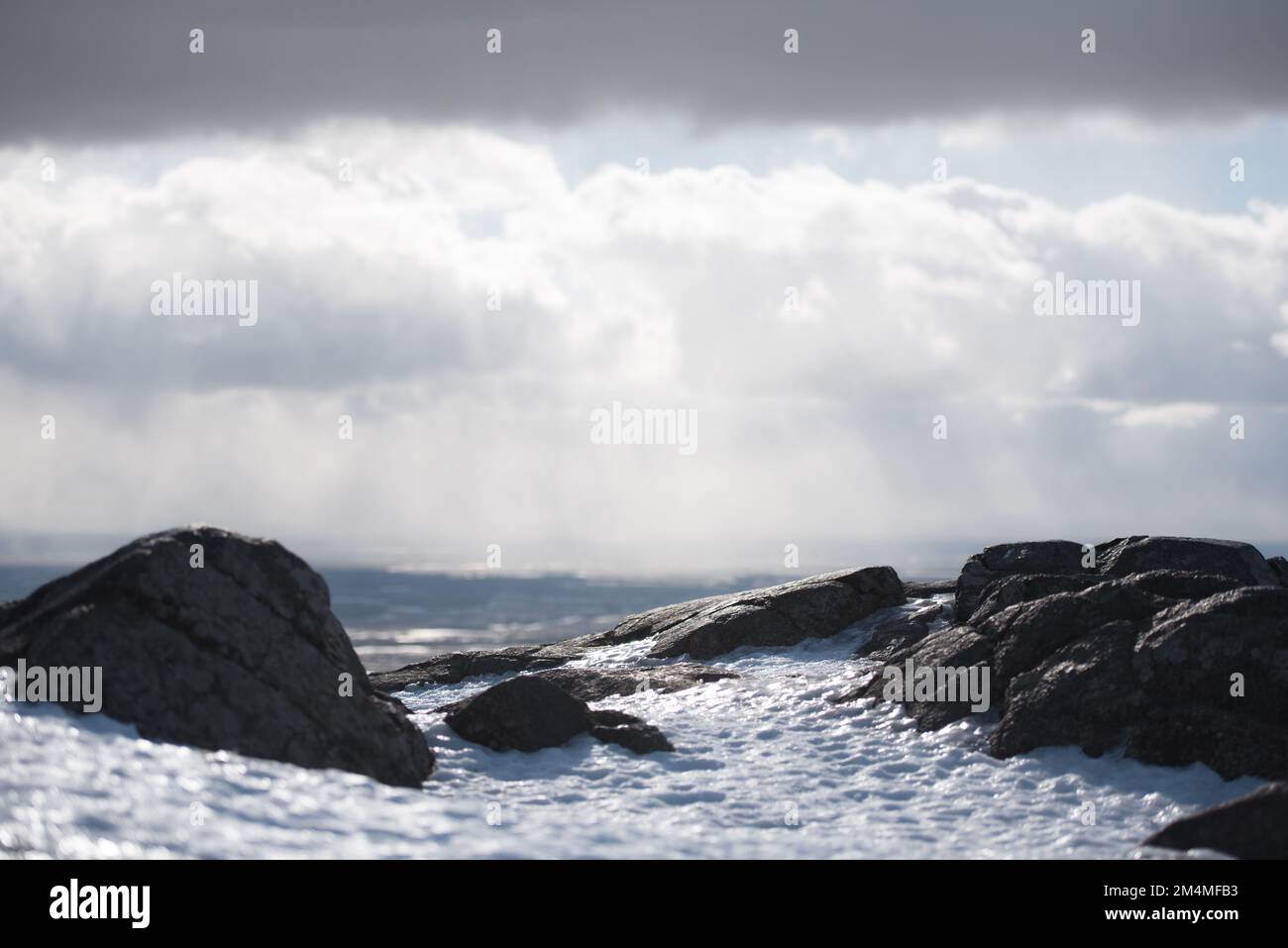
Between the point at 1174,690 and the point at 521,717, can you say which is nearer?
the point at 1174,690

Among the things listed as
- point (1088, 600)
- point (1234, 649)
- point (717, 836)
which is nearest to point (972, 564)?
point (1088, 600)

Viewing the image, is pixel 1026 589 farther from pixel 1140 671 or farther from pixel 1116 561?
pixel 1116 561

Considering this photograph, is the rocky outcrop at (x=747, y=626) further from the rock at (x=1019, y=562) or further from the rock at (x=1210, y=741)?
the rock at (x=1210, y=741)

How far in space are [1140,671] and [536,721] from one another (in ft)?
29.6

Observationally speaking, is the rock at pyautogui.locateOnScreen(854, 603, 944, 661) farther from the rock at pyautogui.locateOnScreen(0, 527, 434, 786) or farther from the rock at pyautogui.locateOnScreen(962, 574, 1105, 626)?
the rock at pyautogui.locateOnScreen(0, 527, 434, 786)

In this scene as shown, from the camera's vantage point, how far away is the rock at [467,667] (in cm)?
2611

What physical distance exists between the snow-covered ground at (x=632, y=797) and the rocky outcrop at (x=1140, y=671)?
0.46m

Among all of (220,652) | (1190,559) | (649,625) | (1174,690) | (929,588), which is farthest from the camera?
(649,625)

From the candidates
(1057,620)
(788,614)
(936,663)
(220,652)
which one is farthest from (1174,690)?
(220,652)

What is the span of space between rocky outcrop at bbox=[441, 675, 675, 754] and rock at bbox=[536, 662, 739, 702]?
125 inches

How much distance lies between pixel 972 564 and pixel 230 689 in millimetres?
16322

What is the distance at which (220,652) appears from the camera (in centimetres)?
1491

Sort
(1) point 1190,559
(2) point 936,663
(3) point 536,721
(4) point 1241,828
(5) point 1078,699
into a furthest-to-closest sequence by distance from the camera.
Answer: (1) point 1190,559
(2) point 936,663
(3) point 536,721
(5) point 1078,699
(4) point 1241,828

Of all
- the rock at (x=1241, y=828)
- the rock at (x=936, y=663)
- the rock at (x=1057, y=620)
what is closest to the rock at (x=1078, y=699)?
the rock at (x=1057, y=620)
